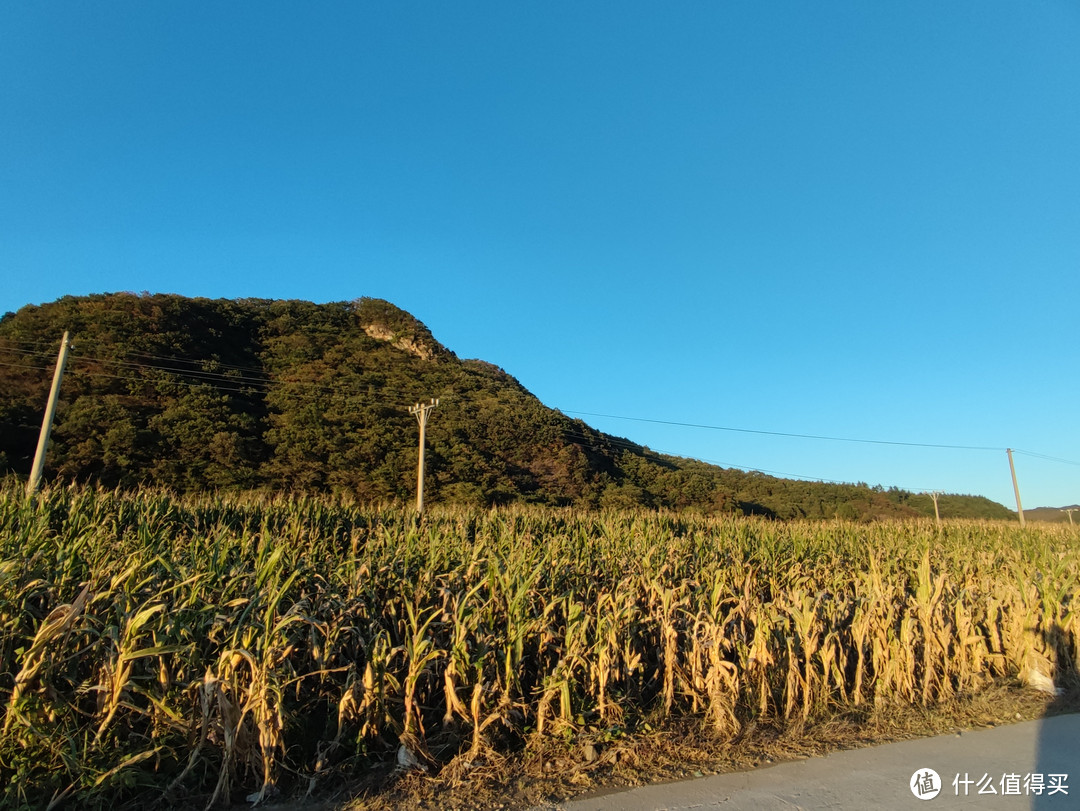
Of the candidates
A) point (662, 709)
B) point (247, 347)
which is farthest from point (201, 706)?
point (247, 347)

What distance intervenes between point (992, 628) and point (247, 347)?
174 ft

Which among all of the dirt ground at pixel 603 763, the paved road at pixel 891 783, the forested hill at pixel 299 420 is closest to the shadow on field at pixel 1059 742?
the paved road at pixel 891 783

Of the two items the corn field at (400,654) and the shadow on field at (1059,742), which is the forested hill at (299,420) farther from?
the shadow on field at (1059,742)

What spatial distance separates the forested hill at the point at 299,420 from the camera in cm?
2994

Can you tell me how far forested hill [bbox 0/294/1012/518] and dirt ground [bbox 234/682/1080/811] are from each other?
2281 cm

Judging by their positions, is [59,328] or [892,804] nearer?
[892,804]

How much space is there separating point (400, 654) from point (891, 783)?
299 cm

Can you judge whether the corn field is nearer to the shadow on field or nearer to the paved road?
the shadow on field

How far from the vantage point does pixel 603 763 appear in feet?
11.0

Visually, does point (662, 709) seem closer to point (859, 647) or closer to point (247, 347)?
point (859, 647)

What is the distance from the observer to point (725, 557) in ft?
25.6

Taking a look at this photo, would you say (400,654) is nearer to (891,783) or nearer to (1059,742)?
(891,783)

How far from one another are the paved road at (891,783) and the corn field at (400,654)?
608 mm

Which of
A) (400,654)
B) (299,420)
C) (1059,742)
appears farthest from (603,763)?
(299,420)
